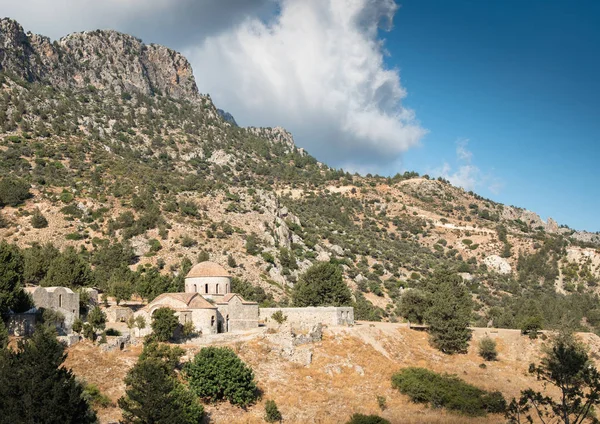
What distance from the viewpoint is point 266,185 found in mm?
142000

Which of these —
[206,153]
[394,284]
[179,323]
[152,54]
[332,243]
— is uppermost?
[152,54]

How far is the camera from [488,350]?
54.4 m

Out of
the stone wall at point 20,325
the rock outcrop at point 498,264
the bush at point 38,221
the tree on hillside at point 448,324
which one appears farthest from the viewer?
the rock outcrop at point 498,264

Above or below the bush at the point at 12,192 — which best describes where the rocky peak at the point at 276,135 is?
above

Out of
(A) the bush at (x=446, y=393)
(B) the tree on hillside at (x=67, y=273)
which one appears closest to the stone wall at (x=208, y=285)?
(B) the tree on hillside at (x=67, y=273)

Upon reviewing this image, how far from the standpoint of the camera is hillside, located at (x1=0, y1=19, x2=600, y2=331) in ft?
263

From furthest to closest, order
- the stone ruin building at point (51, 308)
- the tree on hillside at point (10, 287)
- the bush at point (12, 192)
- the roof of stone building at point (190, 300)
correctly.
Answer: the bush at point (12, 192) → the roof of stone building at point (190, 300) → the stone ruin building at point (51, 308) → the tree on hillside at point (10, 287)

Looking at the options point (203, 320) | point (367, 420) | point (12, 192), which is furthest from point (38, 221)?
point (367, 420)

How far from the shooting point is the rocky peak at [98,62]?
127m

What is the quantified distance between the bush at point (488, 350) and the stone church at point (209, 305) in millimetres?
22362

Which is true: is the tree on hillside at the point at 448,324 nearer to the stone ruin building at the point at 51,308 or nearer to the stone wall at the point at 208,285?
the stone wall at the point at 208,285

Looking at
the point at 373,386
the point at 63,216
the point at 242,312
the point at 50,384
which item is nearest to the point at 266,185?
the point at 63,216

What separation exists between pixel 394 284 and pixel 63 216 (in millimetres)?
55606

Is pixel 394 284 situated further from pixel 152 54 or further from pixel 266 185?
pixel 152 54
